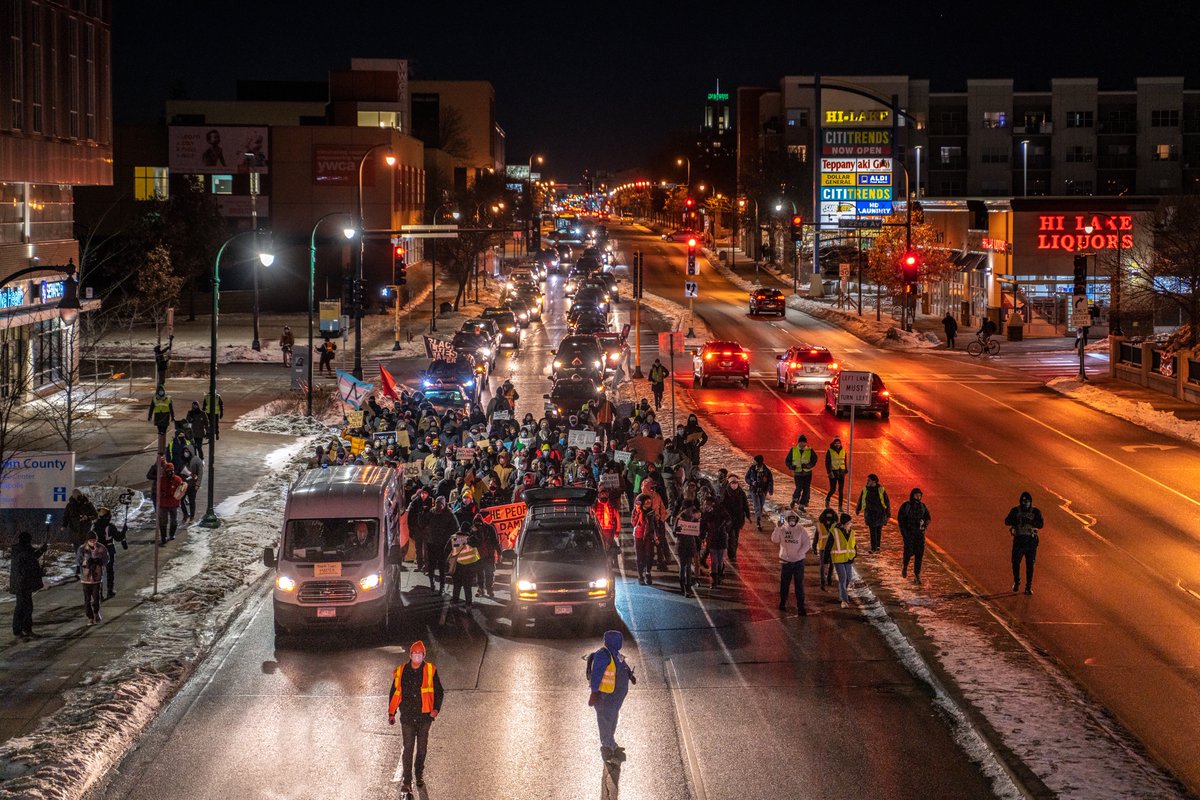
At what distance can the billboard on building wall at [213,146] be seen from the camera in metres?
88.1

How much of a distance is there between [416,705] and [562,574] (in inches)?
226

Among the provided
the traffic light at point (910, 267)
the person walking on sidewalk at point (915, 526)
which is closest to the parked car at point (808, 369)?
the traffic light at point (910, 267)

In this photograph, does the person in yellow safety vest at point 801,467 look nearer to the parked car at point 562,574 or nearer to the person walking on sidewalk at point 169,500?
the parked car at point 562,574

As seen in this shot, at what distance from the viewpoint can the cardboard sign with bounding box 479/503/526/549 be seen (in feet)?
71.3

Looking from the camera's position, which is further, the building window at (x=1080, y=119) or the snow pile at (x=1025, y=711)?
the building window at (x=1080, y=119)

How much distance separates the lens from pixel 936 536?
24828 mm

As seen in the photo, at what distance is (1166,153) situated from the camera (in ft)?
426

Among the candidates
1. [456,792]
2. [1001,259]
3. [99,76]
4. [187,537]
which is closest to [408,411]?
[187,537]

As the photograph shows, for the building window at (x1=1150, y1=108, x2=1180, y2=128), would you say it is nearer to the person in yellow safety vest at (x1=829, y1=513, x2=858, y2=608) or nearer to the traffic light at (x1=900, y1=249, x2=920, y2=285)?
the traffic light at (x1=900, y1=249, x2=920, y2=285)

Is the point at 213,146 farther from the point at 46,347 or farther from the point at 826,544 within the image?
the point at 826,544

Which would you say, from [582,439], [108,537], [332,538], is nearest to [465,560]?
[332,538]

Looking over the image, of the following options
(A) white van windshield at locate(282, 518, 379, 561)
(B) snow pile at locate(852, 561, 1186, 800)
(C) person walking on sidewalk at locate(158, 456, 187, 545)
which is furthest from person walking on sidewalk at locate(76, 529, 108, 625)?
(B) snow pile at locate(852, 561, 1186, 800)

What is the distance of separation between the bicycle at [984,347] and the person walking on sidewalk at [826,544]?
39452 millimetres

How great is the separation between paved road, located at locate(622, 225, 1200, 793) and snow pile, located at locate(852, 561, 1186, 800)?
42cm
